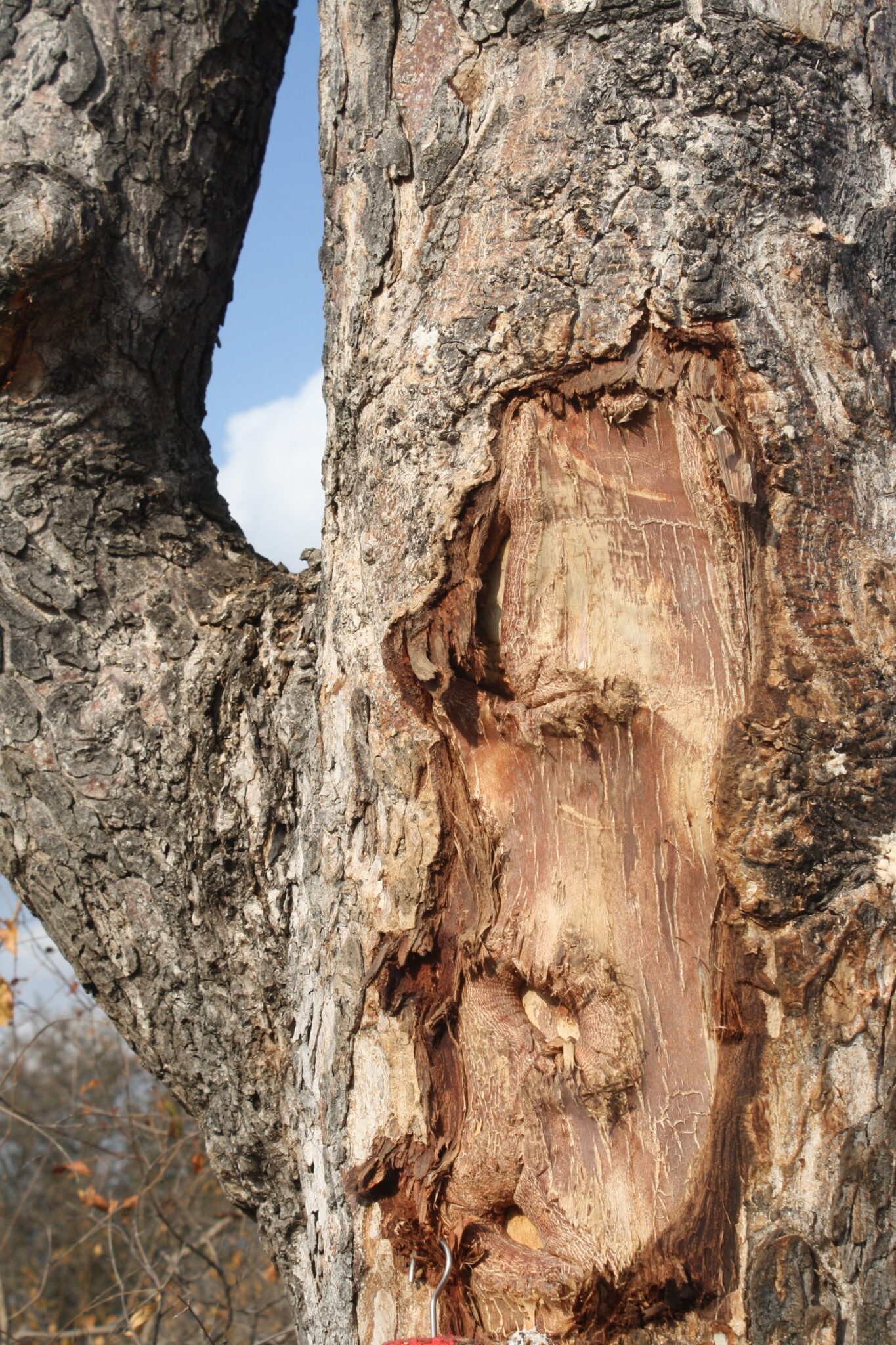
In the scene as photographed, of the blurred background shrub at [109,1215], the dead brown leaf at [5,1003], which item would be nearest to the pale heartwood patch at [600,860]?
the blurred background shrub at [109,1215]

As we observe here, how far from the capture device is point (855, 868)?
1.25 m

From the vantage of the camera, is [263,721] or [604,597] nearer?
[604,597]

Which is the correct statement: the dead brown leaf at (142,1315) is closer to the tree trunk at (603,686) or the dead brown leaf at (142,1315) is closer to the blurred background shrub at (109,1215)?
the blurred background shrub at (109,1215)

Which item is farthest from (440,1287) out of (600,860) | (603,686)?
(603,686)

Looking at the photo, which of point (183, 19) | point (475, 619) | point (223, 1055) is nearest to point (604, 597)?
point (475, 619)

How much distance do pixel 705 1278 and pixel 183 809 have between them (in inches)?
39.8

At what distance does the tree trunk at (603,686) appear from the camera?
1.23m

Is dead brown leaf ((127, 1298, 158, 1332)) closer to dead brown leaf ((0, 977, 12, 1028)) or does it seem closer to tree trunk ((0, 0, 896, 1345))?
dead brown leaf ((0, 977, 12, 1028))

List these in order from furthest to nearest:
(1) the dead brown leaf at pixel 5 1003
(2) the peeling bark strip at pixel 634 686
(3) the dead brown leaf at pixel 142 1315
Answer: (1) the dead brown leaf at pixel 5 1003 < (3) the dead brown leaf at pixel 142 1315 < (2) the peeling bark strip at pixel 634 686

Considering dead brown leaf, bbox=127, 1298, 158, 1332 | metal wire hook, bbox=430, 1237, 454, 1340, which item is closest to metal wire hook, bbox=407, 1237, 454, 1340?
metal wire hook, bbox=430, 1237, 454, 1340

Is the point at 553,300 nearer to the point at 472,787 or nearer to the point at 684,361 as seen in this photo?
the point at 684,361

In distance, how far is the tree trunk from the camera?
123cm

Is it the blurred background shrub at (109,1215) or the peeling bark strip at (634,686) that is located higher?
the peeling bark strip at (634,686)

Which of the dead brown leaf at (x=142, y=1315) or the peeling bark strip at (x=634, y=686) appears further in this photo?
the dead brown leaf at (x=142, y=1315)
